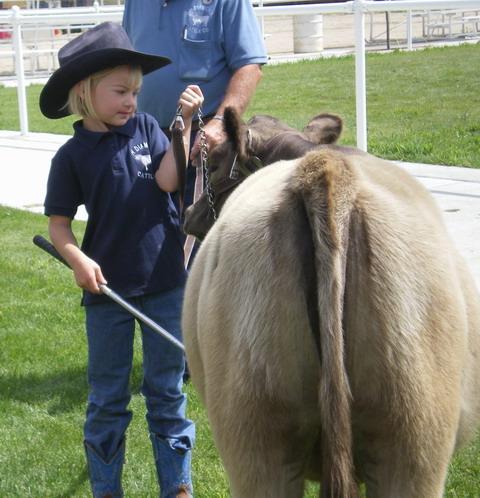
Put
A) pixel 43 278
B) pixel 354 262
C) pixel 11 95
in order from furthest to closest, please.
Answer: pixel 11 95 → pixel 43 278 → pixel 354 262

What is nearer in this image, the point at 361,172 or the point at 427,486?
the point at 427,486

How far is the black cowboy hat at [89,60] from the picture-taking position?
3.67 meters

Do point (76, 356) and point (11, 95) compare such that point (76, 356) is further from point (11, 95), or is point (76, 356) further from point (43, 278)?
point (11, 95)

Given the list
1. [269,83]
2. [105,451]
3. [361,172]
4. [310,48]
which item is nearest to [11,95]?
[269,83]

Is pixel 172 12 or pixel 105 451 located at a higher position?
pixel 172 12

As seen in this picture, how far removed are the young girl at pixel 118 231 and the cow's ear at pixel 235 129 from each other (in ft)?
0.47

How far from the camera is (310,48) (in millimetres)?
24641

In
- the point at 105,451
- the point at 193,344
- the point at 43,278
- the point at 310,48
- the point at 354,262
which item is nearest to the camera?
the point at 354,262

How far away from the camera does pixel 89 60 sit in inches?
144

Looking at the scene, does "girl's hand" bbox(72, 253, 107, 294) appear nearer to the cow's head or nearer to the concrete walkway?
the cow's head

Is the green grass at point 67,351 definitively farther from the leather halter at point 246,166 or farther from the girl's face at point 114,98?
the girl's face at point 114,98

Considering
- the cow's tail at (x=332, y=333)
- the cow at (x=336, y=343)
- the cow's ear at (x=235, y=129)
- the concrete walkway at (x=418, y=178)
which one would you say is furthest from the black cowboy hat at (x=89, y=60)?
the concrete walkway at (x=418, y=178)

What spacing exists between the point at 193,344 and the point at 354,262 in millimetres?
877

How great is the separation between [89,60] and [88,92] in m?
0.14
